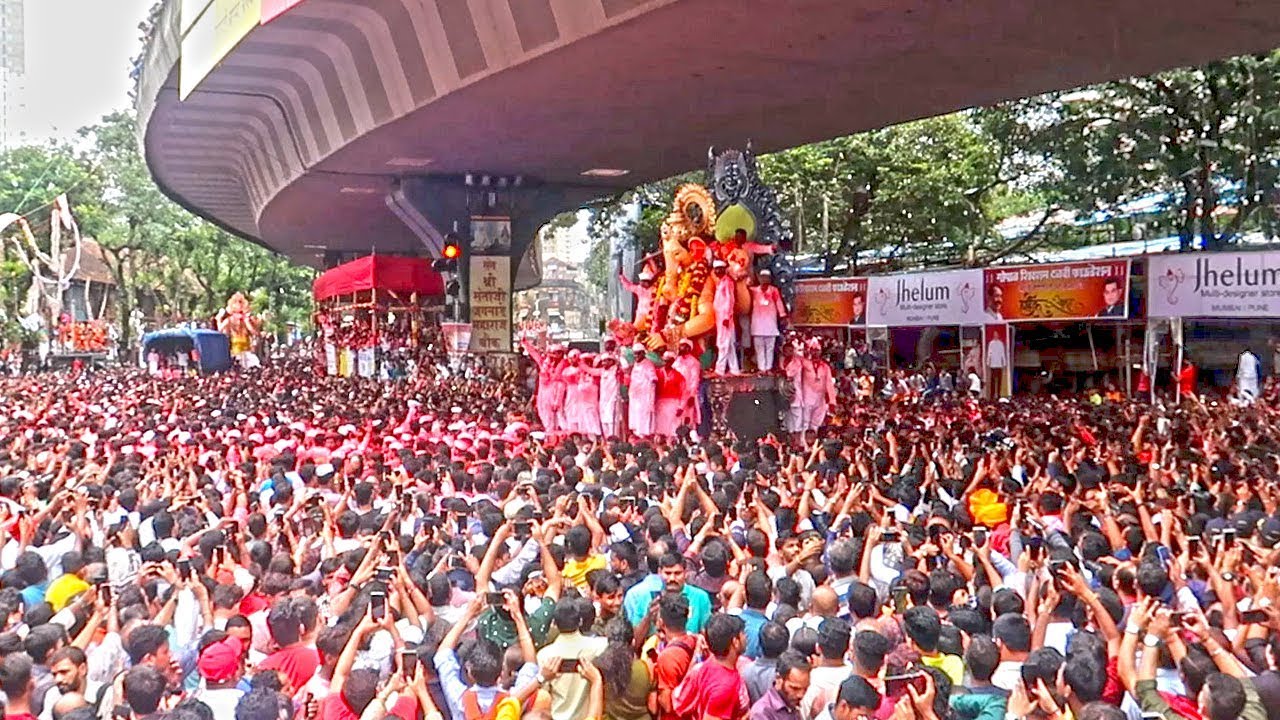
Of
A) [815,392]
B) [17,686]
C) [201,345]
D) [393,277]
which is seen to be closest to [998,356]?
[815,392]

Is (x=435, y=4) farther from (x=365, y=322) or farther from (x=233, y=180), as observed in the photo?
(x=233, y=180)

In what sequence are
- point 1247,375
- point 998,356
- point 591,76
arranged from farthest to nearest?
1. point 998,356
2. point 1247,375
3. point 591,76

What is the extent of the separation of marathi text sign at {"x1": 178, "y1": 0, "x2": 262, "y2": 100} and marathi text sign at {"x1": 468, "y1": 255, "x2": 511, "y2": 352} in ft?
20.9

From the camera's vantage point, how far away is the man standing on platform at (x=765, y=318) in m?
13.0

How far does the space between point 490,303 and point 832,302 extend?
6821 mm

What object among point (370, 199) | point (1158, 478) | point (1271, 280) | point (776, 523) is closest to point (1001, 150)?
point (1271, 280)

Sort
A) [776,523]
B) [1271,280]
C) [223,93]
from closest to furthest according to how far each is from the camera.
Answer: [776,523] < [1271,280] < [223,93]

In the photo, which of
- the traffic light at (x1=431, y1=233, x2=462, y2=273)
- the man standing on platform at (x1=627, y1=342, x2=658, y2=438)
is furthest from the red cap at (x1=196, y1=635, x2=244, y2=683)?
the traffic light at (x1=431, y1=233, x2=462, y2=273)

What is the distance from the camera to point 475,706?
429 centimetres

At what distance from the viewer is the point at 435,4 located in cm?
1243

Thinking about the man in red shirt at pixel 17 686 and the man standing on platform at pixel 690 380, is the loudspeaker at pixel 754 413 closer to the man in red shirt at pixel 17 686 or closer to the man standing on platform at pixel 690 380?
the man standing on platform at pixel 690 380

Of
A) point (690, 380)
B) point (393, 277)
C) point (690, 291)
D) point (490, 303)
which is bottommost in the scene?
point (690, 380)

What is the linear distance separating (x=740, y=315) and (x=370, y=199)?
512 inches

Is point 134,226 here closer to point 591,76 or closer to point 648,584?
point 591,76
